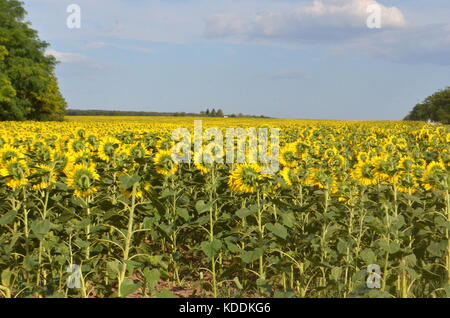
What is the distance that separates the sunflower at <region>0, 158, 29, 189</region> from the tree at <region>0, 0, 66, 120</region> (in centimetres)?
3869

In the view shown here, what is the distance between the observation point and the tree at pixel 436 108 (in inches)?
3152

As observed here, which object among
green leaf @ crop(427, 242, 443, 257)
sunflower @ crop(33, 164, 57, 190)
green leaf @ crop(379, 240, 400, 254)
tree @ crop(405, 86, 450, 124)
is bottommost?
green leaf @ crop(427, 242, 443, 257)

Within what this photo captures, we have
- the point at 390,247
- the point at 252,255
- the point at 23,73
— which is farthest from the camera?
the point at 23,73

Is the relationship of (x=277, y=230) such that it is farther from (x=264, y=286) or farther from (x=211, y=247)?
(x=264, y=286)

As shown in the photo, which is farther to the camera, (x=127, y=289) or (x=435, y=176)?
(x=435, y=176)

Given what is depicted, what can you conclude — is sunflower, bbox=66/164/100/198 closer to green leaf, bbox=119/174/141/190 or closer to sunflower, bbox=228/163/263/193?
green leaf, bbox=119/174/141/190

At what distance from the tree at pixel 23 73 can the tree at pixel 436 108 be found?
59.9 m

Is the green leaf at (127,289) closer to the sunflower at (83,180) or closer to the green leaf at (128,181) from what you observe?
the green leaf at (128,181)

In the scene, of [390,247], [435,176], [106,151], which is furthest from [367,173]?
[106,151]

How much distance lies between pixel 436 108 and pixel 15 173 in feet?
297

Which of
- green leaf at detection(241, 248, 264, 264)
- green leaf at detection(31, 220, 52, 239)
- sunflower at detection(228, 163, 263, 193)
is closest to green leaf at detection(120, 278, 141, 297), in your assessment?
green leaf at detection(31, 220, 52, 239)

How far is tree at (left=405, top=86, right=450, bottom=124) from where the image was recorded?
80.1 meters

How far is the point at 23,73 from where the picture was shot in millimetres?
43438
